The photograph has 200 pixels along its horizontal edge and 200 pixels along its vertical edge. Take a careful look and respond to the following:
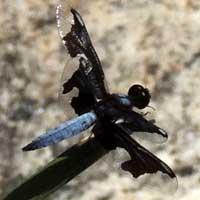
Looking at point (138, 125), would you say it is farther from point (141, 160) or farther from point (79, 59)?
point (79, 59)

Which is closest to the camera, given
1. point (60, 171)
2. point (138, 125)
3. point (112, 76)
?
point (60, 171)

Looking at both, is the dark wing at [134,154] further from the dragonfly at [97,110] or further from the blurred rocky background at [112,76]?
the blurred rocky background at [112,76]

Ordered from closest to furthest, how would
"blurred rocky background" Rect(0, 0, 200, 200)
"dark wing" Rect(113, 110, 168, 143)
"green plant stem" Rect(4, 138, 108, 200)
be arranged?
1. "green plant stem" Rect(4, 138, 108, 200)
2. "dark wing" Rect(113, 110, 168, 143)
3. "blurred rocky background" Rect(0, 0, 200, 200)

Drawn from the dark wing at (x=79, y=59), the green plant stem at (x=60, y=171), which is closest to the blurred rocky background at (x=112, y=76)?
the dark wing at (x=79, y=59)

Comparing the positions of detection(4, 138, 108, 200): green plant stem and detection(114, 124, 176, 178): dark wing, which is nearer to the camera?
detection(4, 138, 108, 200): green plant stem

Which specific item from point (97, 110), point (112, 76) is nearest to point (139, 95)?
point (97, 110)

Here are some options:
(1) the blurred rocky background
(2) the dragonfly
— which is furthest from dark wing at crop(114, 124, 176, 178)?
(1) the blurred rocky background

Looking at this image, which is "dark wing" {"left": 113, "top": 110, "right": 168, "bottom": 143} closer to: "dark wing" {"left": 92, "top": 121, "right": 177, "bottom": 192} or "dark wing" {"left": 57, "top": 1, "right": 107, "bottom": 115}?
"dark wing" {"left": 92, "top": 121, "right": 177, "bottom": 192}
